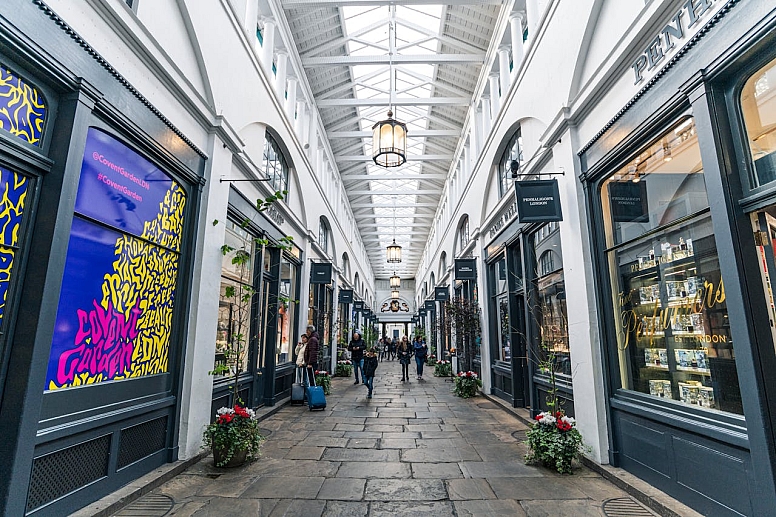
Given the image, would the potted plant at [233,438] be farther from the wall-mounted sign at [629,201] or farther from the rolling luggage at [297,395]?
the wall-mounted sign at [629,201]

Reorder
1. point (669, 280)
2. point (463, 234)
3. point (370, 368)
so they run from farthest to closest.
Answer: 1. point (463, 234)
2. point (370, 368)
3. point (669, 280)

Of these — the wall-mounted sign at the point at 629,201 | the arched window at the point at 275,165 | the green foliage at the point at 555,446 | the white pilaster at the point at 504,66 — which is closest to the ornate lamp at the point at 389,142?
the arched window at the point at 275,165

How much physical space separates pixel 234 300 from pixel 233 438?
2.39 metres

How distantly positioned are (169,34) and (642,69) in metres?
4.71

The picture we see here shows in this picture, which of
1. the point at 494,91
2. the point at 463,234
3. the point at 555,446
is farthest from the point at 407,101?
the point at 555,446

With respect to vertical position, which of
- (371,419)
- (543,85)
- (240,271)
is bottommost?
(371,419)

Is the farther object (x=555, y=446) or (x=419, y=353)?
(x=419, y=353)

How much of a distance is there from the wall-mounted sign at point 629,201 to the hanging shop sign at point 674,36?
98cm

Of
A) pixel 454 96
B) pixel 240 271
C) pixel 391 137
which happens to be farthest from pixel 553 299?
pixel 454 96

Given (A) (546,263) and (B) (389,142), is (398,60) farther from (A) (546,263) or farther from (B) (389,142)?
(A) (546,263)

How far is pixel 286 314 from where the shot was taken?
355 inches

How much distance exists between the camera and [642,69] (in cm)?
368

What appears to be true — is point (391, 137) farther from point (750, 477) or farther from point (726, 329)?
point (750, 477)

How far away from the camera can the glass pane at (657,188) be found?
3270 millimetres
